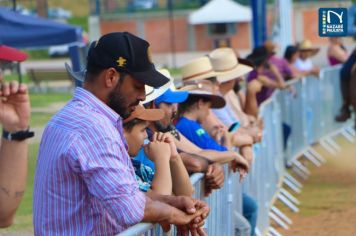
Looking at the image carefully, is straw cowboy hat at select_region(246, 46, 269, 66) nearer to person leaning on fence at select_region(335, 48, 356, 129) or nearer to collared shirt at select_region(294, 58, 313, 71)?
person leaning on fence at select_region(335, 48, 356, 129)

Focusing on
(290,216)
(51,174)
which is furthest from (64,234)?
(290,216)

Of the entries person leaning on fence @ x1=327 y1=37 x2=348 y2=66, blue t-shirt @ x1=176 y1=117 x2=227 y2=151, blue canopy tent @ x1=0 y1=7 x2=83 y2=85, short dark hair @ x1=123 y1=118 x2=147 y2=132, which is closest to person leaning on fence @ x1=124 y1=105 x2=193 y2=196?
short dark hair @ x1=123 y1=118 x2=147 y2=132

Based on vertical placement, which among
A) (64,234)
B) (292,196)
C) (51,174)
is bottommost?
(292,196)

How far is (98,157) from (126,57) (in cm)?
57

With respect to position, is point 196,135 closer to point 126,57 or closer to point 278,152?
point 126,57

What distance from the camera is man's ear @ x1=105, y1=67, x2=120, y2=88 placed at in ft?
15.6

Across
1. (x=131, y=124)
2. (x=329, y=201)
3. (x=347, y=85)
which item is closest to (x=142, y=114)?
(x=131, y=124)

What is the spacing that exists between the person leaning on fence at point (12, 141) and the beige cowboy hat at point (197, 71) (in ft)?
15.2

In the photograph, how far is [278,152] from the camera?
13.8 meters

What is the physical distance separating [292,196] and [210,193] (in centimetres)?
725

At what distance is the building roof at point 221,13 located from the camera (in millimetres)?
50094

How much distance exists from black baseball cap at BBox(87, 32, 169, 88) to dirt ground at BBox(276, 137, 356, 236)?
6703mm

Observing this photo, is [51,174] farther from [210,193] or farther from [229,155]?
[229,155]

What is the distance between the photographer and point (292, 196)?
13.8 meters
